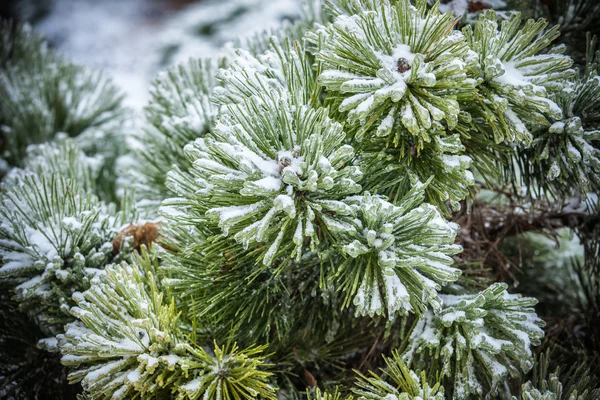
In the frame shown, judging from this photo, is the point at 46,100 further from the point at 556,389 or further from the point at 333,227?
the point at 556,389

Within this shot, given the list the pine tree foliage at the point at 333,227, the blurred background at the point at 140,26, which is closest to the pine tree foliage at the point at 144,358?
the pine tree foliage at the point at 333,227

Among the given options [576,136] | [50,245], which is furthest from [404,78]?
[50,245]

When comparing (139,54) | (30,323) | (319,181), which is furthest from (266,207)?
(139,54)

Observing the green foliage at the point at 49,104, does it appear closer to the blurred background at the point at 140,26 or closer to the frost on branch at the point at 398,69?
the frost on branch at the point at 398,69

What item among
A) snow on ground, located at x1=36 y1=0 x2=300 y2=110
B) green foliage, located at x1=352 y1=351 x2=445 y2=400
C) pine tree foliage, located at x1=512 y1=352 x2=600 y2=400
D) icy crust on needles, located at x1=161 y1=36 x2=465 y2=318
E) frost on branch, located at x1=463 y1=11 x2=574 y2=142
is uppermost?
snow on ground, located at x1=36 y1=0 x2=300 y2=110

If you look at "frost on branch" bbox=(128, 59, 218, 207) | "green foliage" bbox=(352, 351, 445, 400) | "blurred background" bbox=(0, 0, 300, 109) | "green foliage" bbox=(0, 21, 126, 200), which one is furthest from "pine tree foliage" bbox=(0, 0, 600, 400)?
"blurred background" bbox=(0, 0, 300, 109)

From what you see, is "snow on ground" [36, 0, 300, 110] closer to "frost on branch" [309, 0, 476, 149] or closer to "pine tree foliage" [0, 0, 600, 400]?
"pine tree foliage" [0, 0, 600, 400]
